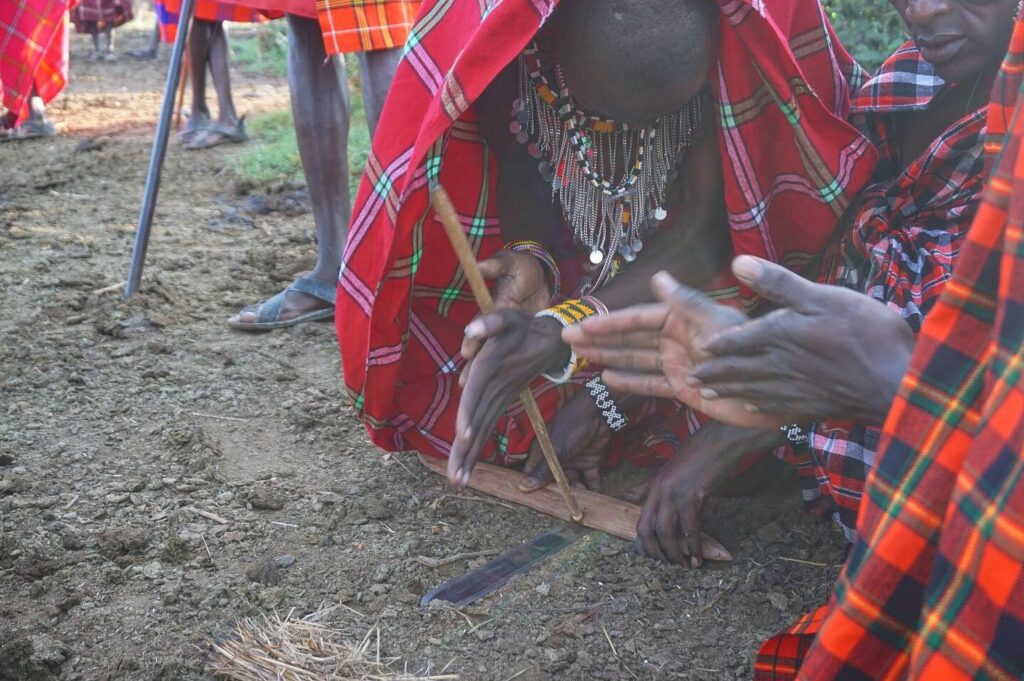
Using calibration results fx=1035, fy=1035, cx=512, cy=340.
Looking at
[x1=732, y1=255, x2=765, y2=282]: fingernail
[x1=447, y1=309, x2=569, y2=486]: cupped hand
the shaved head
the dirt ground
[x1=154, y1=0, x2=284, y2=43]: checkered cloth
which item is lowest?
the dirt ground

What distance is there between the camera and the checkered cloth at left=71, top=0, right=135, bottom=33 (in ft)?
26.1

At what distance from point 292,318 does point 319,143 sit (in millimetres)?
511

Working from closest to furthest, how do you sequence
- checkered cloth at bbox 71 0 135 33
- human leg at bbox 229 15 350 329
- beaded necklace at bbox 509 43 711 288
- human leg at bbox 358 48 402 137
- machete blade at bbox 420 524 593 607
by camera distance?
1. machete blade at bbox 420 524 593 607
2. beaded necklace at bbox 509 43 711 288
3. human leg at bbox 358 48 402 137
4. human leg at bbox 229 15 350 329
5. checkered cloth at bbox 71 0 135 33

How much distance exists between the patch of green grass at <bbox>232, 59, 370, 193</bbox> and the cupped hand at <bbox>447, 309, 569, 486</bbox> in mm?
2365

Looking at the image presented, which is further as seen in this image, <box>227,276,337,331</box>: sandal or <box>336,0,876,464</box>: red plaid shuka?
<box>227,276,337,331</box>: sandal

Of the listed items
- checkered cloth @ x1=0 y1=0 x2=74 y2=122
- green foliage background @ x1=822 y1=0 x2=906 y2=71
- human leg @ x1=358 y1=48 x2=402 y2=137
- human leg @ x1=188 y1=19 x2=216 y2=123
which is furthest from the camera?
human leg @ x1=188 y1=19 x2=216 y2=123

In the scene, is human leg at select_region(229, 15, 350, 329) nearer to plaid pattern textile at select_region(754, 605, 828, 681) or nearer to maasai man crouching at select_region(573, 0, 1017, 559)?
maasai man crouching at select_region(573, 0, 1017, 559)

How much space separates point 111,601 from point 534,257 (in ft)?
3.35

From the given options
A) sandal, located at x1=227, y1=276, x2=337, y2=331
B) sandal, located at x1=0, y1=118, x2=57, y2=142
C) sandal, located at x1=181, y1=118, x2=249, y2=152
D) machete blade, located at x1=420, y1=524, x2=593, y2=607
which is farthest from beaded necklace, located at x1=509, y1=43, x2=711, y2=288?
sandal, located at x1=0, y1=118, x2=57, y2=142

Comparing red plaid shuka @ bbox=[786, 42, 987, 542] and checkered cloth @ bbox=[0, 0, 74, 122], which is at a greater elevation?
red plaid shuka @ bbox=[786, 42, 987, 542]

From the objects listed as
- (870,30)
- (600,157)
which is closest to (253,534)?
(600,157)

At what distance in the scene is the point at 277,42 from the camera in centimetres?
801

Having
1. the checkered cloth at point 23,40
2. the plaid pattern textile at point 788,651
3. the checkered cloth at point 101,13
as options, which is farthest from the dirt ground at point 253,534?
the checkered cloth at point 101,13

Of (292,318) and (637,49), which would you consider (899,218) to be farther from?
(292,318)
